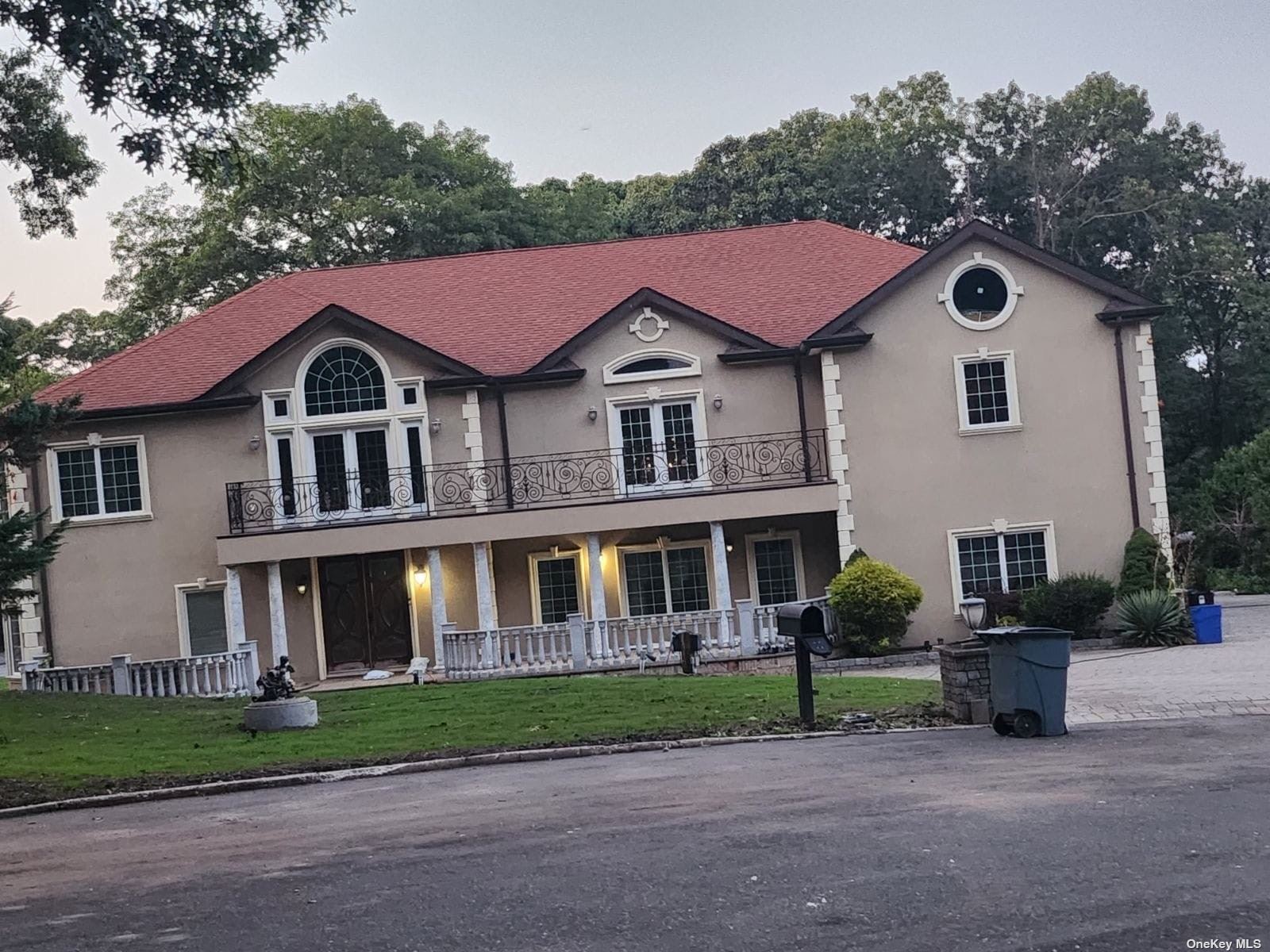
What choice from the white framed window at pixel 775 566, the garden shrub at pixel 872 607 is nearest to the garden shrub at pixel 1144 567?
the garden shrub at pixel 872 607

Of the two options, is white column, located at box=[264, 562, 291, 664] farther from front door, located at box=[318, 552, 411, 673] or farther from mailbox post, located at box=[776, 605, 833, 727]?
mailbox post, located at box=[776, 605, 833, 727]

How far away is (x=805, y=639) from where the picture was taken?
15.2 metres

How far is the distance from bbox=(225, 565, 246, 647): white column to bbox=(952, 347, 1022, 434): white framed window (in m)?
13.2

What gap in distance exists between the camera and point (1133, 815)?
9359 mm

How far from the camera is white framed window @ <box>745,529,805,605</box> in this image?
2725 centimetres

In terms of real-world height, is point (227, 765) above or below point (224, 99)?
below

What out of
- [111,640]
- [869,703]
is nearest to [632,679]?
[869,703]

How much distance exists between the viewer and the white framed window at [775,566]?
2725 cm

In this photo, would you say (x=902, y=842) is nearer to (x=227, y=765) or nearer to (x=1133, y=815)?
(x=1133, y=815)

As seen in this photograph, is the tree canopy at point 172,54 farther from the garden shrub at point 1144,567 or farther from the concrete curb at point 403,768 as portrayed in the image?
the garden shrub at point 1144,567

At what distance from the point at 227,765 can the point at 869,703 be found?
7.18m

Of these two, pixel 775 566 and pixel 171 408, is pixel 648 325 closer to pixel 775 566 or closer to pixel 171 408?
pixel 775 566

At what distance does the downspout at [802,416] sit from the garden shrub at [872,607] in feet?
8.51

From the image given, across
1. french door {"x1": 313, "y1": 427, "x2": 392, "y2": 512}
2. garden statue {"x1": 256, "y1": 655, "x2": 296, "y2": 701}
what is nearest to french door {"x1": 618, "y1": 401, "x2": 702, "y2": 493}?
french door {"x1": 313, "y1": 427, "x2": 392, "y2": 512}
